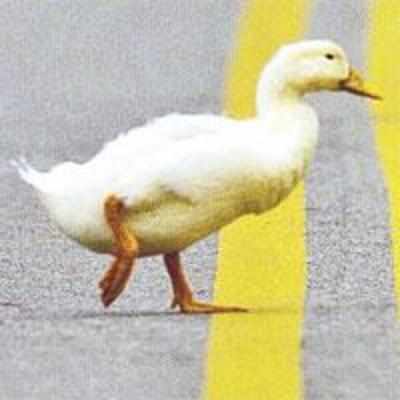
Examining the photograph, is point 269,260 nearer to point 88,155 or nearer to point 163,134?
point 163,134

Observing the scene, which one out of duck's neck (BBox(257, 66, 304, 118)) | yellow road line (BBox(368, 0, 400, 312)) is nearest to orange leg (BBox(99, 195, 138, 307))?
duck's neck (BBox(257, 66, 304, 118))

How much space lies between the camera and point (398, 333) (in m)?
6.42

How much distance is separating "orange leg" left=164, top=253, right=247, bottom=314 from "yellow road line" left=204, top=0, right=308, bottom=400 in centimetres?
11

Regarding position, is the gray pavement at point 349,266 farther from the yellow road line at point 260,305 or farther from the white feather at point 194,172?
the white feather at point 194,172

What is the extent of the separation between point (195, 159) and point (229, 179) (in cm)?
11

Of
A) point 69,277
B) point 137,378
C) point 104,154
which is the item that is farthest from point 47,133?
point 137,378

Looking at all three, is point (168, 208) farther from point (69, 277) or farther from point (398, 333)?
point (69, 277)

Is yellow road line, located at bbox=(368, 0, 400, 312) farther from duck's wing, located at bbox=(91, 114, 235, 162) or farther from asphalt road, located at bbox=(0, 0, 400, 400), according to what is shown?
duck's wing, located at bbox=(91, 114, 235, 162)

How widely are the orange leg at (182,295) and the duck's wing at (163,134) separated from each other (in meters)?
0.44

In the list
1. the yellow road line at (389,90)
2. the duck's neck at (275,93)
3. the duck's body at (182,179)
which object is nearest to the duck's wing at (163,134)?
the duck's body at (182,179)

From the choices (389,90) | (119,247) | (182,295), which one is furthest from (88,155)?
(119,247)

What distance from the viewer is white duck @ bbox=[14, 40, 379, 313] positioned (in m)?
6.44

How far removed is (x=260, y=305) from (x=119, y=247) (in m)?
0.79

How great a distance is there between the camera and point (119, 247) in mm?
6492
